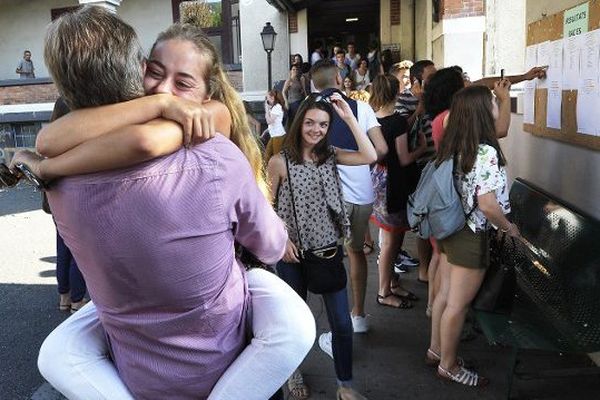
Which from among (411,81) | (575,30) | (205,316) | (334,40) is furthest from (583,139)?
(334,40)

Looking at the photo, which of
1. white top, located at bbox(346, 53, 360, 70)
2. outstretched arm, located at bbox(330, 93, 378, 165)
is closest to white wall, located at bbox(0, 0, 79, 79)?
white top, located at bbox(346, 53, 360, 70)

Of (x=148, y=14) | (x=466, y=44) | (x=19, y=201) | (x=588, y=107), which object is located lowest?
(x=19, y=201)

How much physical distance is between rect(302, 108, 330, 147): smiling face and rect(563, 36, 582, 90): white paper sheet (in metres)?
1.71

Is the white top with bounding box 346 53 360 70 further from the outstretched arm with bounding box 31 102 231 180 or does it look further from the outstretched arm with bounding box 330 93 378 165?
the outstretched arm with bounding box 31 102 231 180

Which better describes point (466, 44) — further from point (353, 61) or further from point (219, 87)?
point (219, 87)

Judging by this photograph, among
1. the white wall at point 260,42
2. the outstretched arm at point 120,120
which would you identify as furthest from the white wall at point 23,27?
the outstretched arm at point 120,120

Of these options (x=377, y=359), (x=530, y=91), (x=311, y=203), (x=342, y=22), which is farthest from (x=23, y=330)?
(x=342, y=22)

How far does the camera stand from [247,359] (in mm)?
1428

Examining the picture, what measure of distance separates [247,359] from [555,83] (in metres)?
3.30

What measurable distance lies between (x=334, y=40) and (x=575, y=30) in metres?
19.2

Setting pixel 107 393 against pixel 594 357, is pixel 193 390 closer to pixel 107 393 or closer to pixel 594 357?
pixel 107 393

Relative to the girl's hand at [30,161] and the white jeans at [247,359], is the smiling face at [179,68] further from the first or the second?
the white jeans at [247,359]

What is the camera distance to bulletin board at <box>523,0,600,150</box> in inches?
129

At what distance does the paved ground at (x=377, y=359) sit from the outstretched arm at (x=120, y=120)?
2.48 m
